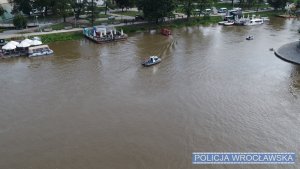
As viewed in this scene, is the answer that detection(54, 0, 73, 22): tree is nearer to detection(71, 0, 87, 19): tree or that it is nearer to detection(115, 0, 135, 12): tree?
detection(71, 0, 87, 19): tree

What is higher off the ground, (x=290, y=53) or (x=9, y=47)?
(x=9, y=47)

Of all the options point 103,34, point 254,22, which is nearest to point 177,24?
point 254,22

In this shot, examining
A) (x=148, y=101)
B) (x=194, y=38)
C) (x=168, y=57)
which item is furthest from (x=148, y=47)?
(x=148, y=101)

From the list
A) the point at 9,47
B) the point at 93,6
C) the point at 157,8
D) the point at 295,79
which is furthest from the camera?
the point at 93,6

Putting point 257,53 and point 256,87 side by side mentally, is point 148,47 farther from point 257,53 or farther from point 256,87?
point 256,87

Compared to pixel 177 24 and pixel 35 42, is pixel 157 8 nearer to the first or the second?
pixel 177 24

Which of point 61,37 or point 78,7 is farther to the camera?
point 78,7
